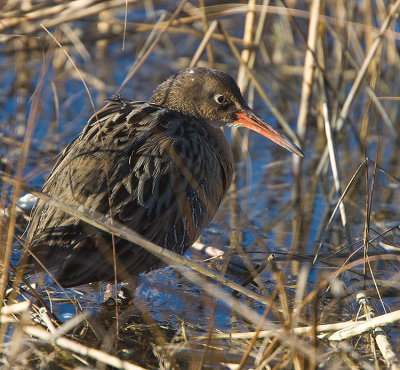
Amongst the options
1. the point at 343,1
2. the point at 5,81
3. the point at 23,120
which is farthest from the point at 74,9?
the point at 343,1

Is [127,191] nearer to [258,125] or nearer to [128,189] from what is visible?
[128,189]

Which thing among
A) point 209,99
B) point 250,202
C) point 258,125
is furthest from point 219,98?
point 250,202

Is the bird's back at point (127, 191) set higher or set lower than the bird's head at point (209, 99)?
lower

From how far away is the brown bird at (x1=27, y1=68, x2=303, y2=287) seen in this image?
10.8ft

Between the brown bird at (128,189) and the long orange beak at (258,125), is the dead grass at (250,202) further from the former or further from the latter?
the long orange beak at (258,125)

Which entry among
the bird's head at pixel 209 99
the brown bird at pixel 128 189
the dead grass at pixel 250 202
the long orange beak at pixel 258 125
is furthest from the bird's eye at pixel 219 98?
the dead grass at pixel 250 202

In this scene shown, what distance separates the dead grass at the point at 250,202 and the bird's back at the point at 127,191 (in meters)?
0.14

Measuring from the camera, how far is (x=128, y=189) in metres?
3.47

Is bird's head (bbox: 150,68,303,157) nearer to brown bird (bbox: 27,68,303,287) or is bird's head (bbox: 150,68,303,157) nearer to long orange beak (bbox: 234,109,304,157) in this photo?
long orange beak (bbox: 234,109,304,157)

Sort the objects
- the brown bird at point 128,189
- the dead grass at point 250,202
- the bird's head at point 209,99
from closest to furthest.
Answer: the dead grass at point 250,202 → the brown bird at point 128,189 → the bird's head at point 209,99

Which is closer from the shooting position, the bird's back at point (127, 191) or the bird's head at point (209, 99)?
the bird's back at point (127, 191)

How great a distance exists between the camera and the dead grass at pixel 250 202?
300 cm

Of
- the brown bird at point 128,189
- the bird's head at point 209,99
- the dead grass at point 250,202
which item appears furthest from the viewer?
the bird's head at point 209,99

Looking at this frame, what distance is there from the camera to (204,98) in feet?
14.4
